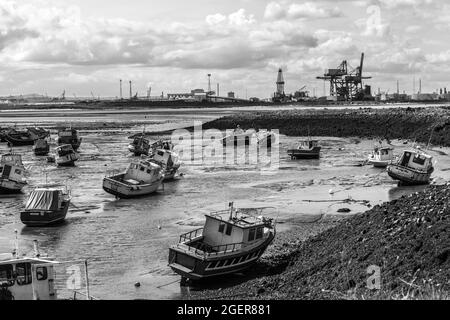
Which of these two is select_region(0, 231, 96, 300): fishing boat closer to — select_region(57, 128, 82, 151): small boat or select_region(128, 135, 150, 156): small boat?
select_region(128, 135, 150, 156): small boat

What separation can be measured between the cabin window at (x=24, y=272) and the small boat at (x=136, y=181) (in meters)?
24.5

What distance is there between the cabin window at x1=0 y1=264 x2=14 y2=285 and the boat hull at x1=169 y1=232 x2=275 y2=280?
6662 mm

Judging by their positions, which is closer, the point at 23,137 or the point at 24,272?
the point at 24,272

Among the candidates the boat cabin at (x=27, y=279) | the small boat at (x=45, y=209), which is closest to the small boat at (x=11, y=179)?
the small boat at (x=45, y=209)

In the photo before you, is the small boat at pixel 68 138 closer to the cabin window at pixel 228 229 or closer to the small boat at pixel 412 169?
the small boat at pixel 412 169

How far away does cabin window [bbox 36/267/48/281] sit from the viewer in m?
19.2

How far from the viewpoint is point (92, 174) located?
191 feet

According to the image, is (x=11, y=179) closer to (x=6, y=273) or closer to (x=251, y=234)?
(x=251, y=234)

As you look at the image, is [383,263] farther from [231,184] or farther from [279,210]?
[231,184]

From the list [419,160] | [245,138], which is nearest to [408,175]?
[419,160]

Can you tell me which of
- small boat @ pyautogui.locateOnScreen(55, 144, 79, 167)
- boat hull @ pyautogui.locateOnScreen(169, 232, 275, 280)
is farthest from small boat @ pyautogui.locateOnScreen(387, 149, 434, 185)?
small boat @ pyautogui.locateOnScreen(55, 144, 79, 167)

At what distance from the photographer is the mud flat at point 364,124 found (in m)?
83.0

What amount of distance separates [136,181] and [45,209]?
12.4 m

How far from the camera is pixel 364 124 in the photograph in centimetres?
10231
